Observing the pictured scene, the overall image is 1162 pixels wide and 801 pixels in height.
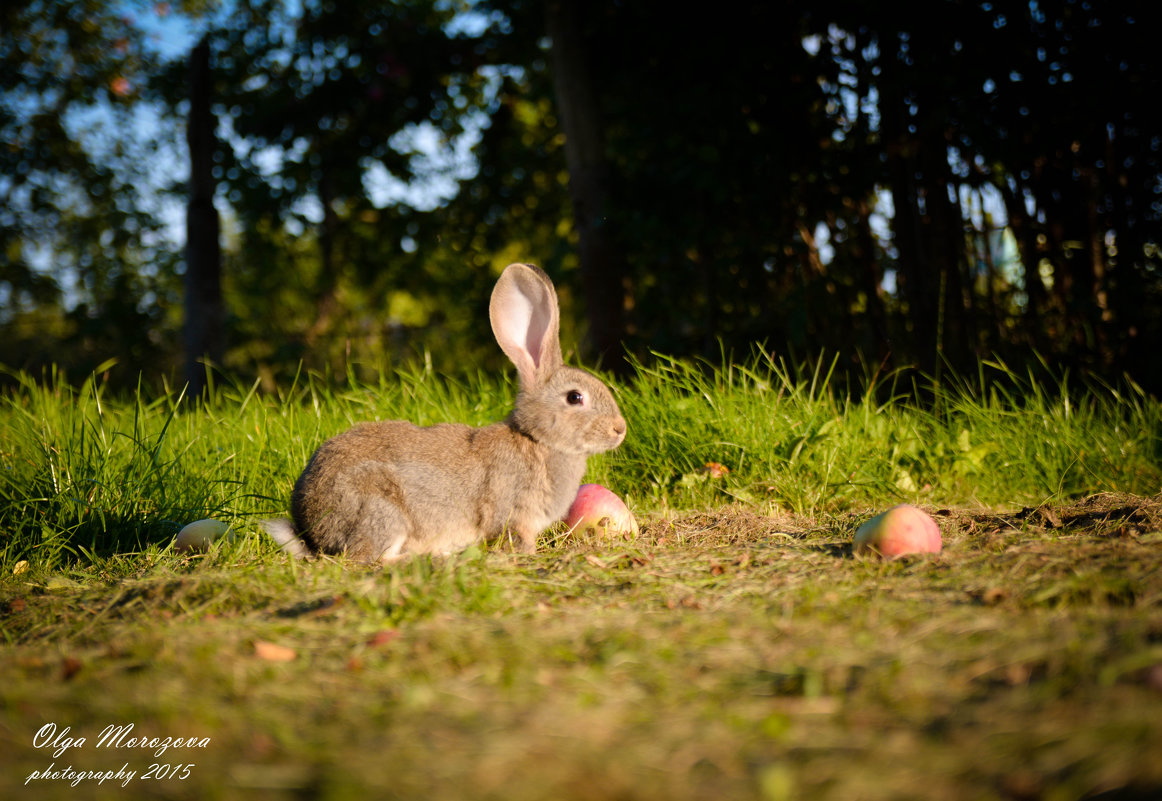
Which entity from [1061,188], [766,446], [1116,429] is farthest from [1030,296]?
[766,446]

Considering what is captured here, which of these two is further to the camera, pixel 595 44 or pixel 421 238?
pixel 421 238

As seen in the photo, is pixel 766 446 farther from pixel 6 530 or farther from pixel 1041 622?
pixel 6 530

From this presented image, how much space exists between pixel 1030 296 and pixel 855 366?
1.41m

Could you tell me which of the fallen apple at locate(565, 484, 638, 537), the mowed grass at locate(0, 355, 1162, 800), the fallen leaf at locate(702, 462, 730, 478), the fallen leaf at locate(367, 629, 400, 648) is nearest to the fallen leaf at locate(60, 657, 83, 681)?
the mowed grass at locate(0, 355, 1162, 800)

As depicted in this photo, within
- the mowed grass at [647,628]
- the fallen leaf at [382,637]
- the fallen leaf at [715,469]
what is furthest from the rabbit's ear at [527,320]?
the fallen leaf at [382,637]

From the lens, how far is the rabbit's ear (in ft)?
12.2

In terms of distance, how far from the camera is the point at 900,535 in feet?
9.53

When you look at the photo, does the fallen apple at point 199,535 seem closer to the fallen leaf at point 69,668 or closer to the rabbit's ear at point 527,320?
the fallen leaf at point 69,668

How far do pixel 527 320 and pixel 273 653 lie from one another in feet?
7.04

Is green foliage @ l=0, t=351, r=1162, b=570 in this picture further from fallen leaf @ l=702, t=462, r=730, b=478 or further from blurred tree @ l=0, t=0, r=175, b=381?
blurred tree @ l=0, t=0, r=175, b=381

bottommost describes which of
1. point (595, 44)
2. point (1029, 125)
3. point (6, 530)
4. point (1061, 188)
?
point (6, 530)

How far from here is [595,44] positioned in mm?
7195

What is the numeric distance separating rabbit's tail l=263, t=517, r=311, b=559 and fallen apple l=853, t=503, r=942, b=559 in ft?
7.40

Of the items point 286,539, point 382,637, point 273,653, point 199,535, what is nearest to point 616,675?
point 382,637
